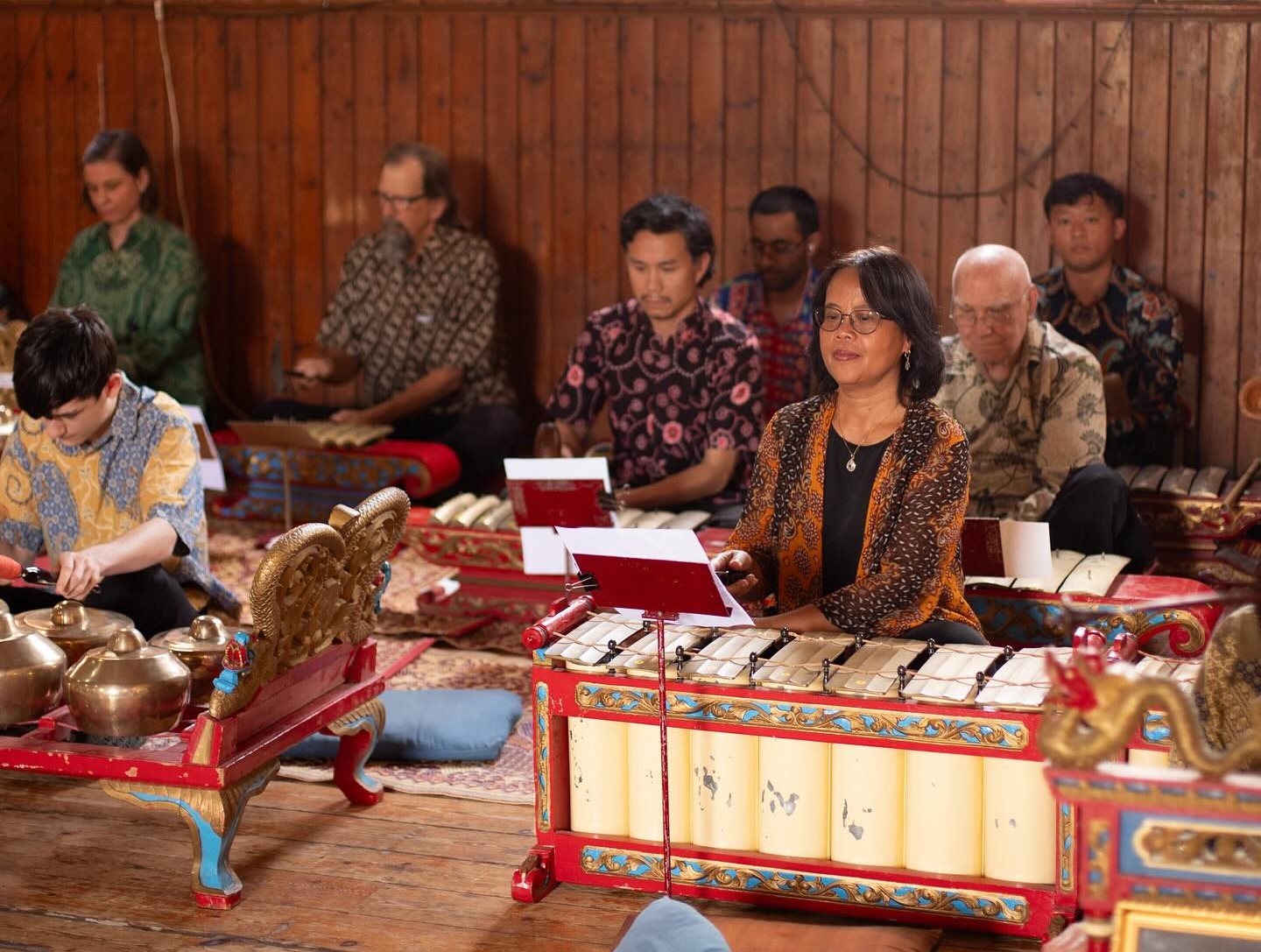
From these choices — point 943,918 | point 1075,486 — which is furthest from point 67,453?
point 1075,486

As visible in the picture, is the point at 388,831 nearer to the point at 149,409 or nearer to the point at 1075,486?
the point at 149,409

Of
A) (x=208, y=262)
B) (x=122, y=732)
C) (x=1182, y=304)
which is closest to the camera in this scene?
(x=122, y=732)

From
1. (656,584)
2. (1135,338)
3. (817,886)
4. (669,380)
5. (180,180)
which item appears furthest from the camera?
(180,180)

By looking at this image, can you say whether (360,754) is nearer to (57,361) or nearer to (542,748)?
(542,748)

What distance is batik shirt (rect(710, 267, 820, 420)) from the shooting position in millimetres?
5887

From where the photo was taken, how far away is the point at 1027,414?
471 cm

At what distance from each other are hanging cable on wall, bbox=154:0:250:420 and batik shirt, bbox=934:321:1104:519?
11.7ft

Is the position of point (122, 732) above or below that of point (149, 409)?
below

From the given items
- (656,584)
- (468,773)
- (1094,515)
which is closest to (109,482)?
(468,773)

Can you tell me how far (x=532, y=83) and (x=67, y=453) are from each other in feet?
10.9

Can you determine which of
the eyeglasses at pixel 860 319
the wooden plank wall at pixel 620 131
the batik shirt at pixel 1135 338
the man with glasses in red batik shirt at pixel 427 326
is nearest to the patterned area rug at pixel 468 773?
the eyeglasses at pixel 860 319

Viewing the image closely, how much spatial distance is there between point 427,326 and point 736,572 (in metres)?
3.25

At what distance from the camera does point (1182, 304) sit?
19.7 feet

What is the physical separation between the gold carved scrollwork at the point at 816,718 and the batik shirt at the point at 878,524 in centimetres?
34
